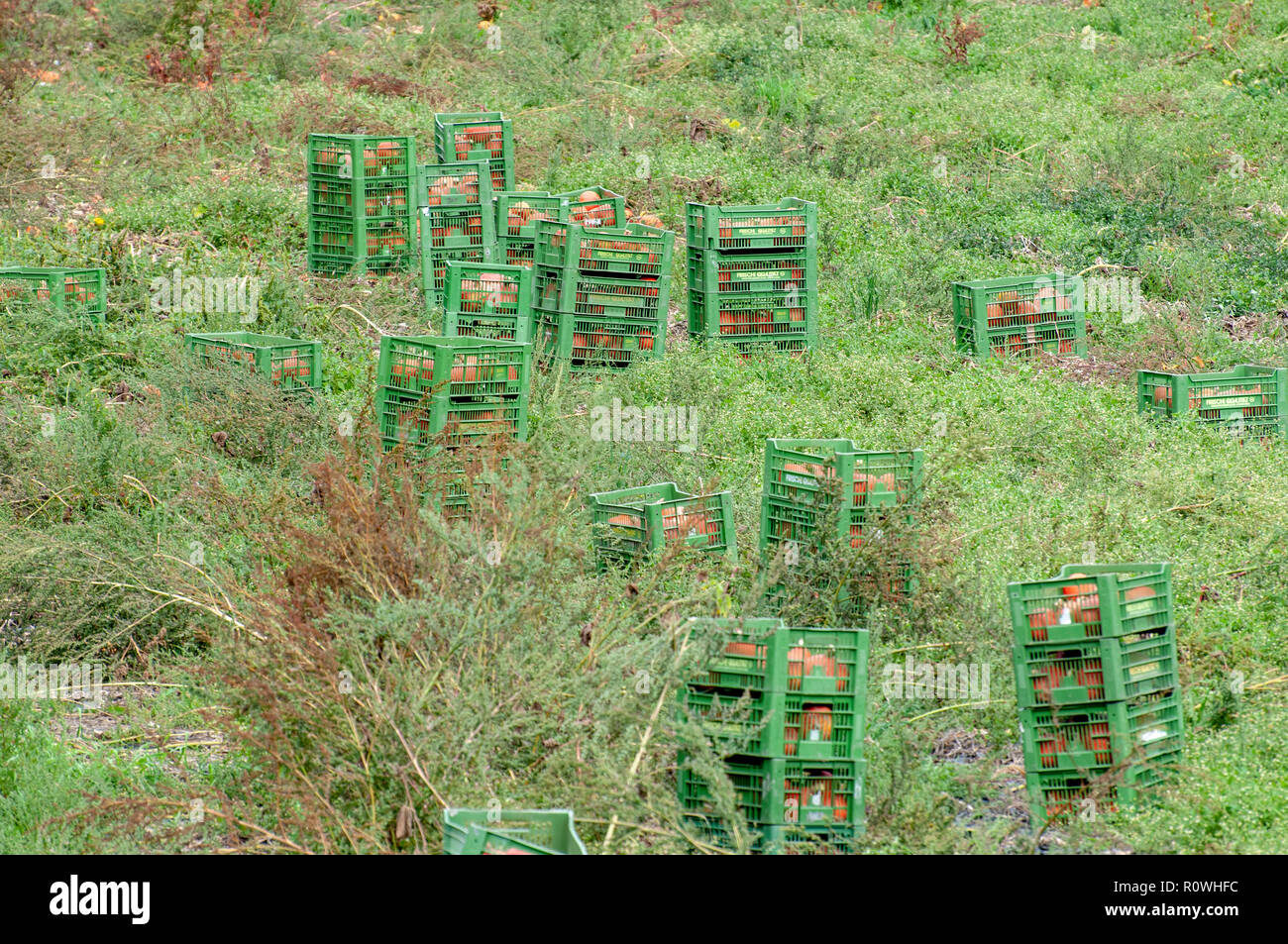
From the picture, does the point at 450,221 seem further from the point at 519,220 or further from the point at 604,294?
the point at 604,294

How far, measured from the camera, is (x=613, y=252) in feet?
29.3

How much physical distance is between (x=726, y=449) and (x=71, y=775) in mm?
4001

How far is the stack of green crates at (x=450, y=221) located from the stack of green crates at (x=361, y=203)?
225 mm

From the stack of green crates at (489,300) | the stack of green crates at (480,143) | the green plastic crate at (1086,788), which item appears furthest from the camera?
the stack of green crates at (480,143)

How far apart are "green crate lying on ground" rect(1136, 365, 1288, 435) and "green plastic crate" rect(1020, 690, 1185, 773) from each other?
3.52 m

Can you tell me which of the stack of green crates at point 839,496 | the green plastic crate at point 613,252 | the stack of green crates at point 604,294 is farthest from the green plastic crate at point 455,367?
the green plastic crate at point 613,252

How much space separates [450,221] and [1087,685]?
6538mm

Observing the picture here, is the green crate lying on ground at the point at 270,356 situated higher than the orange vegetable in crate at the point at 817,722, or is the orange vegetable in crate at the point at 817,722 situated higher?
the green crate lying on ground at the point at 270,356

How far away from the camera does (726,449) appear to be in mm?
7832

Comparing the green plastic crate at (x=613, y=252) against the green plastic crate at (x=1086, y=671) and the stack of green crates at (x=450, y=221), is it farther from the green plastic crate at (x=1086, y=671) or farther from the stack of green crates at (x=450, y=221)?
the green plastic crate at (x=1086, y=671)

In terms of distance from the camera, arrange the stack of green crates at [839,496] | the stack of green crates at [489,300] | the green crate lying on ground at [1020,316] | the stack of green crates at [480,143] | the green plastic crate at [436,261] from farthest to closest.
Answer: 1. the stack of green crates at [480,143]
2. the green plastic crate at [436,261]
3. the green crate lying on ground at [1020,316]
4. the stack of green crates at [489,300]
5. the stack of green crates at [839,496]

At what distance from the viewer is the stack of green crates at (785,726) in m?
4.45

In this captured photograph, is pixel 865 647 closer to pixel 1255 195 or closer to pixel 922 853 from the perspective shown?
pixel 922 853

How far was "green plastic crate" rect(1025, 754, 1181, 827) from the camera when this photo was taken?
15.1ft
